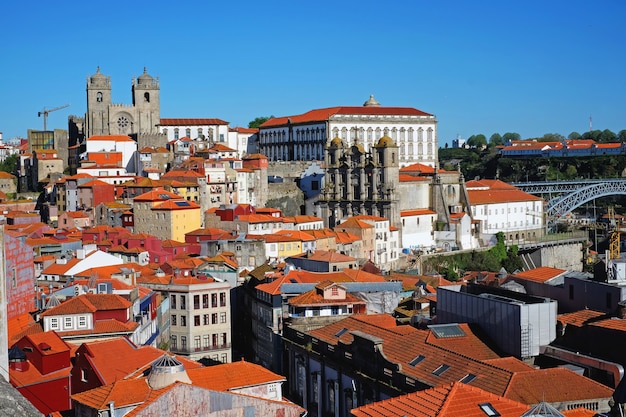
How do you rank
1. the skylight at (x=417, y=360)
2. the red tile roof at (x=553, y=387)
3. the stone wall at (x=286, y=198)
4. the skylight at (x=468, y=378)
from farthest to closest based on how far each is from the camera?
the stone wall at (x=286, y=198), the skylight at (x=417, y=360), the skylight at (x=468, y=378), the red tile roof at (x=553, y=387)

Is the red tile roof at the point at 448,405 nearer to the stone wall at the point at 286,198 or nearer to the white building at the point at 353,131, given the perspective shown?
the stone wall at the point at 286,198

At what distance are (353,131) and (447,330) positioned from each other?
2608 inches

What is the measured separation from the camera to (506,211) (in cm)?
7969

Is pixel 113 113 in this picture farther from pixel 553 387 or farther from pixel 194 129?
pixel 553 387

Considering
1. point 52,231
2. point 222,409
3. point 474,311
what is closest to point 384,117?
point 52,231

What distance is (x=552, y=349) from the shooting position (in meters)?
20.6

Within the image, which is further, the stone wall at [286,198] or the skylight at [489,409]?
the stone wall at [286,198]

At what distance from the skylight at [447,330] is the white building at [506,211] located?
174ft

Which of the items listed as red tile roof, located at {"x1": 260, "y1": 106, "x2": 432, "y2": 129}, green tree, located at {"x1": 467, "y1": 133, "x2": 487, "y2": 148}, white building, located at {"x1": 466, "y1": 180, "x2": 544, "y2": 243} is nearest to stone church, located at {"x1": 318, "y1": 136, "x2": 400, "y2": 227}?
white building, located at {"x1": 466, "y1": 180, "x2": 544, "y2": 243}

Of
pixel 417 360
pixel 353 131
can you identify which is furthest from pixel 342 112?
pixel 417 360

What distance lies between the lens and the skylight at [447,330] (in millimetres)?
21578

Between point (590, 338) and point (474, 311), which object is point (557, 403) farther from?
point (474, 311)

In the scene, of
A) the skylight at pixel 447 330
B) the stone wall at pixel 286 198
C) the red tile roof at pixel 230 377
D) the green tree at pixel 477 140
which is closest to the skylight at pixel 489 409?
the red tile roof at pixel 230 377

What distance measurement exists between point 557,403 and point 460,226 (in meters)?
54.5
